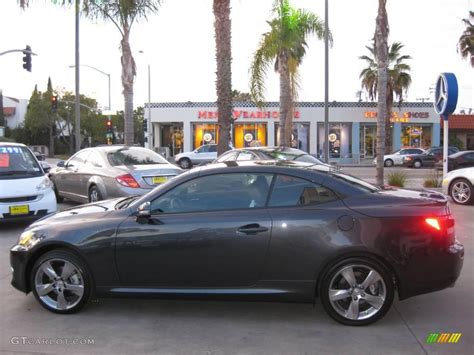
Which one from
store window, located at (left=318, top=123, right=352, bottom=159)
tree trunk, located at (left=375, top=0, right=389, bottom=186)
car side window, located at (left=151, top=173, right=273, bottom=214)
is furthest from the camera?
store window, located at (left=318, top=123, right=352, bottom=159)

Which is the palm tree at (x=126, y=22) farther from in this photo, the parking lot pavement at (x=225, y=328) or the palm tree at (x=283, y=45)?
the parking lot pavement at (x=225, y=328)

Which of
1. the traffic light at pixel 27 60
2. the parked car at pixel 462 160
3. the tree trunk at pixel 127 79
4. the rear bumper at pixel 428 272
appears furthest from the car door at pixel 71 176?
the parked car at pixel 462 160

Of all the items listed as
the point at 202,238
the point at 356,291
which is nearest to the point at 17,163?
the point at 202,238

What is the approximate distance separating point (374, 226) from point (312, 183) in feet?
2.24

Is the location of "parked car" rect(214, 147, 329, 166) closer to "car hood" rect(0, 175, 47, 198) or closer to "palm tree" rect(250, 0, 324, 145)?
"car hood" rect(0, 175, 47, 198)

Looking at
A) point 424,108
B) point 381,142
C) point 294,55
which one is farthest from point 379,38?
point 424,108

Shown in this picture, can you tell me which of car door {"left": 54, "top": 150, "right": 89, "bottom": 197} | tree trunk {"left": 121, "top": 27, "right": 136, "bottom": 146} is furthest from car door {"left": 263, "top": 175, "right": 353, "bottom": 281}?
tree trunk {"left": 121, "top": 27, "right": 136, "bottom": 146}

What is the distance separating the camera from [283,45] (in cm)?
1969

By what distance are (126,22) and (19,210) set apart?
1086 cm

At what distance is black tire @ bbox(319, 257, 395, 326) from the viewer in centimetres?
444

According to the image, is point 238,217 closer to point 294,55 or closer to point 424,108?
point 294,55

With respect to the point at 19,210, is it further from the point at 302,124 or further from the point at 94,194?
the point at 302,124

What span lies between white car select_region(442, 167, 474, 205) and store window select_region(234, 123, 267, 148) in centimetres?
3022

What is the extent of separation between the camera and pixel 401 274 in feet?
14.5
